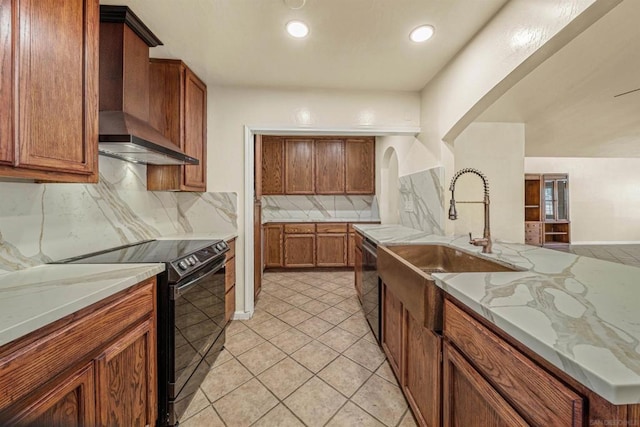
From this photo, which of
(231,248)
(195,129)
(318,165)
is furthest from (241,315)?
(318,165)

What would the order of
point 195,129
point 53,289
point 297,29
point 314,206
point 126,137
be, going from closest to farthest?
point 53,289 → point 126,137 → point 297,29 → point 195,129 → point 314,206

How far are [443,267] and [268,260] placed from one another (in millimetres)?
2952

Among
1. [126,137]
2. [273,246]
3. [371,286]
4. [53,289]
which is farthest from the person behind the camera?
[273,246]

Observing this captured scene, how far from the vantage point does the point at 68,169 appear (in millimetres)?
1058

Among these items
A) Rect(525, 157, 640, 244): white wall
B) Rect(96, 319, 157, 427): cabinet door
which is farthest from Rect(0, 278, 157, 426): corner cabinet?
Rect(525, 157, 640, 244): white wall

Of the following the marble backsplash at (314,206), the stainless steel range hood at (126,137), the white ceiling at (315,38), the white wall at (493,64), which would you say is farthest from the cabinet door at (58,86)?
the marble backsplash at (314,206)

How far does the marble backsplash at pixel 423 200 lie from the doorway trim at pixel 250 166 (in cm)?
54

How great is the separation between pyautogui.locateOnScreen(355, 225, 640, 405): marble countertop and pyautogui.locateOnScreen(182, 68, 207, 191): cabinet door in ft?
7.03

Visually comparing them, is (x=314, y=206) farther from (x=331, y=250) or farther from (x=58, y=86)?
(x=58, y=86)

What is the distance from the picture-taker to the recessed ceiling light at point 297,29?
63.3 inches

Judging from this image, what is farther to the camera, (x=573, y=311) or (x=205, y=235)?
(x=205, y=235)

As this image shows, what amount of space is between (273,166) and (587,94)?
3850 mm

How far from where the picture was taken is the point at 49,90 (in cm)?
99

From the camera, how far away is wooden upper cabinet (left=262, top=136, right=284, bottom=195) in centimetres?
438
